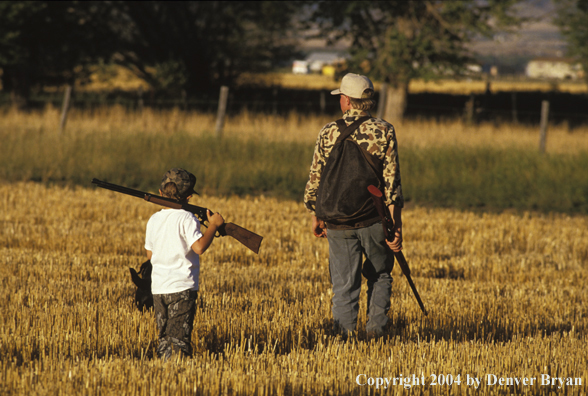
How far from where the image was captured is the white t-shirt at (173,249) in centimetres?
430

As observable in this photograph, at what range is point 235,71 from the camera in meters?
34.1

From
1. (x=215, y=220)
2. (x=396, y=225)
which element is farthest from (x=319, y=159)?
(x=215, y=220)

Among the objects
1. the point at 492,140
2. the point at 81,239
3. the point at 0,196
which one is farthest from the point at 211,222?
A: the point at 492,140

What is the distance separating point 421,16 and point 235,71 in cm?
1294

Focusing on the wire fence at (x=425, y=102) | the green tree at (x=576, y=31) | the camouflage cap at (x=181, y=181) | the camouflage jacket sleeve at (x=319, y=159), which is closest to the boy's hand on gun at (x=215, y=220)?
the camouflage cap at (x=181, y=181)

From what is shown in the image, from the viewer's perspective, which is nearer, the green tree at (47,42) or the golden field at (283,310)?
the golden field at (283,310)

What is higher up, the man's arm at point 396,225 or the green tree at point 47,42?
the green tree at point 47,42

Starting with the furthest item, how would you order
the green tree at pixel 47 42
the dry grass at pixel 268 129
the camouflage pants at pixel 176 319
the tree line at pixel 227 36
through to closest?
the green tree at pixel 47 42, the tree line at pixel 227 36, the dry grass at pixel 268 129, the camouflage pants at pixel 176 319

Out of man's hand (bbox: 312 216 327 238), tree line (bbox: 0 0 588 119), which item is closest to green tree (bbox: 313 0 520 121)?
tree line (bbox: 0 0 588 119)

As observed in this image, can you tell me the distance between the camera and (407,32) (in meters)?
23.6

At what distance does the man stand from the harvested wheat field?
0.30 meters

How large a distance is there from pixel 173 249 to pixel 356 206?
1276 mm

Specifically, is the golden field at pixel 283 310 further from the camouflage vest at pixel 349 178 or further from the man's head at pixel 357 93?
the man's head at pixel 357 93

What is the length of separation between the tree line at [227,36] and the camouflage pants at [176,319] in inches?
748
